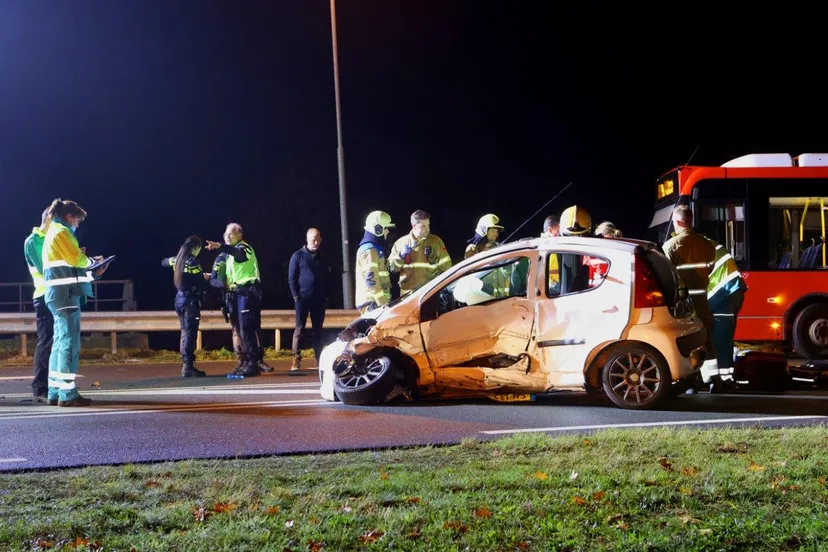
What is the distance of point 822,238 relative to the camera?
15086mm

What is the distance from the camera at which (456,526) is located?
4484 mm

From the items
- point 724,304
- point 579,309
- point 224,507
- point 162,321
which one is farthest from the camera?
point 162,321

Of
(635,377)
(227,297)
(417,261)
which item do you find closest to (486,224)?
(417,261)

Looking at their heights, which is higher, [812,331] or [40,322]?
[40,322]

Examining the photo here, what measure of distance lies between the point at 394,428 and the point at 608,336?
216 cm

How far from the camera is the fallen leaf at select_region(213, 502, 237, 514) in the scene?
485 centimetres

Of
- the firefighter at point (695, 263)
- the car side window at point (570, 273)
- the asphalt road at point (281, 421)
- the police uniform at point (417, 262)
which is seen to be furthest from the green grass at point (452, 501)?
the police uniform at point (417, 262)

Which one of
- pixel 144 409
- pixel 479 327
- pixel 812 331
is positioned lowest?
pixel 144 409

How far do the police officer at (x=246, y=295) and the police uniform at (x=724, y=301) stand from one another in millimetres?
5638

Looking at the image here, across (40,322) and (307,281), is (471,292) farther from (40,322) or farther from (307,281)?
(40,322)

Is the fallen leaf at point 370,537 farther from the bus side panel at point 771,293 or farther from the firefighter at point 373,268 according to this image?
the bus side panel at point 771,293

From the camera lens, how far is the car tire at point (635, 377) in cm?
881

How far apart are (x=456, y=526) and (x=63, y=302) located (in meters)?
6.47

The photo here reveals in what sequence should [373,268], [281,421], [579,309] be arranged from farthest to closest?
[373,268] < [579,309] < [281,421]
